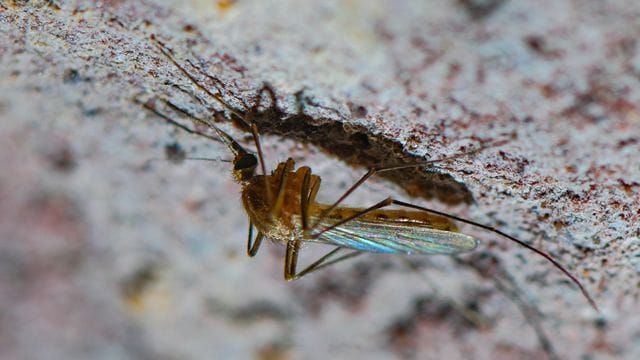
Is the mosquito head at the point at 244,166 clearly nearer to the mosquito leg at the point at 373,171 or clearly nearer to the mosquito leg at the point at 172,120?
the mosquito leg at the point at 172,120

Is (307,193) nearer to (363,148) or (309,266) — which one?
(363,148)

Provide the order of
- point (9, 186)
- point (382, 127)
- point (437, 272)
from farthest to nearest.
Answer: point (9, 186)
point (437, 272)
point (382, 127)

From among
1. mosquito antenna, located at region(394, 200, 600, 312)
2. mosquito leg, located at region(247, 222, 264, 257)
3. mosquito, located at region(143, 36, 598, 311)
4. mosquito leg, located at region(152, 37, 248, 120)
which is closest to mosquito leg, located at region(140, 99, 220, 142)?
mosquito, located at region(143, 36, 598, 311)

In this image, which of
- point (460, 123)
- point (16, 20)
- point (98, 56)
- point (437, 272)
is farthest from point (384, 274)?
point (16, 20)

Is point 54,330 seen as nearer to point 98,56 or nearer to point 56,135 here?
point 56,135

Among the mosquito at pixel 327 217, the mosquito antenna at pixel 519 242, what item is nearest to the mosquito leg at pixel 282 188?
the mosquito at pixel 327 217
